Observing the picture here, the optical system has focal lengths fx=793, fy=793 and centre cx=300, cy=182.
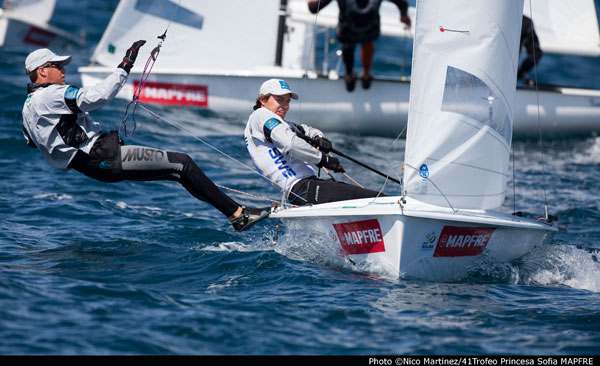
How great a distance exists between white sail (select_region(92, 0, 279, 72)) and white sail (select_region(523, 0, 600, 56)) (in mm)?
3462

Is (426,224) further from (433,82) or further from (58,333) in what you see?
(58,333)

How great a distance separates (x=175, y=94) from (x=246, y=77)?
39.6 inches

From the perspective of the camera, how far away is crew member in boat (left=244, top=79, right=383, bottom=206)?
498 cm

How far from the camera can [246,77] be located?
9.42 meters

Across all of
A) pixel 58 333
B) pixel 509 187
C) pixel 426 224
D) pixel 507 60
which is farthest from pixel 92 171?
pixel 509 187

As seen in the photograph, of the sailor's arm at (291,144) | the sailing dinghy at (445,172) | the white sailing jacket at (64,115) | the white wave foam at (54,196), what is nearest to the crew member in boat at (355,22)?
the white wave foam at (54,196)

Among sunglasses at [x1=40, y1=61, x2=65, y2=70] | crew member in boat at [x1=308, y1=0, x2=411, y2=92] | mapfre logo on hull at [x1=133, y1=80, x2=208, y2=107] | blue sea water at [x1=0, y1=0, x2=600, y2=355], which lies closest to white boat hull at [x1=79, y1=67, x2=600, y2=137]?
mapfre logo on hull at [x1=133, y1=80, x2=208, y2=107]

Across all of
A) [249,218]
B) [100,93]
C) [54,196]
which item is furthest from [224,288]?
[54,196]

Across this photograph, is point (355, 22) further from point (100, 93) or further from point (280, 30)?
point (100, 93)

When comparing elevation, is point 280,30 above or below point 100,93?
above

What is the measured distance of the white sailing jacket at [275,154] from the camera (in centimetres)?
499

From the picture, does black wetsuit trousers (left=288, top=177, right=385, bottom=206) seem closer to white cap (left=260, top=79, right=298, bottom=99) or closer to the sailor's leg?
the sailor's leg

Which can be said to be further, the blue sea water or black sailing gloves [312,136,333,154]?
black sailing gloves [312,136,333,154]
